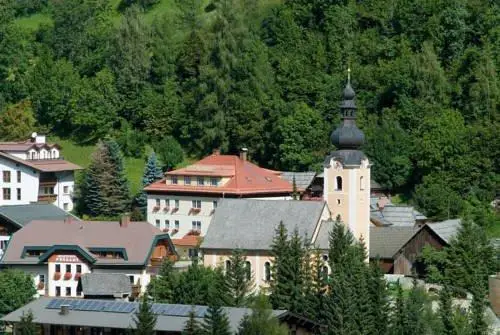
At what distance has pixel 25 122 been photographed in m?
118

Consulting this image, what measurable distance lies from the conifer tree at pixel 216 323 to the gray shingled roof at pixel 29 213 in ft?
79.8

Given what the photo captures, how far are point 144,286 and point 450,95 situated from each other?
1124 inches

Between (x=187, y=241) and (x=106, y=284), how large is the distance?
1245 centimetres

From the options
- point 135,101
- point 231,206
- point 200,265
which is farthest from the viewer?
point 135,101

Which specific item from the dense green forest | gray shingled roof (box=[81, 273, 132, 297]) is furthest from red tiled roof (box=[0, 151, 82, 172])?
gray shingled roof (box=[81, 273, 132, 297])

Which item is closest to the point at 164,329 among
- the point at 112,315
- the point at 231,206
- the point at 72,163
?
A: the point at 112,315

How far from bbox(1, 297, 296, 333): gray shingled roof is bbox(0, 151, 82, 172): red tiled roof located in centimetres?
2726

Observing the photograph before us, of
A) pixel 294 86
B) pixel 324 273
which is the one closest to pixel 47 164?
pixel 294 86

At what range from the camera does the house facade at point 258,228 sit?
88.1m

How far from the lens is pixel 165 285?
266 ft

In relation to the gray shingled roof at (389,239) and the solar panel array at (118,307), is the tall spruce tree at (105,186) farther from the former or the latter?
the solar panel array at (118,307)

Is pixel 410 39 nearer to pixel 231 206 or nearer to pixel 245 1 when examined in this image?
pixel 245 1

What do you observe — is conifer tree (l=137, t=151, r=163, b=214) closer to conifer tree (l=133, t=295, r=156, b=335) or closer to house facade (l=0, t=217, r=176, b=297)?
house facade (l=0, t=217, r=176, b=297)

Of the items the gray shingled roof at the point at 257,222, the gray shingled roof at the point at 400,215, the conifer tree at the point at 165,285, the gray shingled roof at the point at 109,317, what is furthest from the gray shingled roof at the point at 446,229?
the gray shingled roof at the point at 109,317
